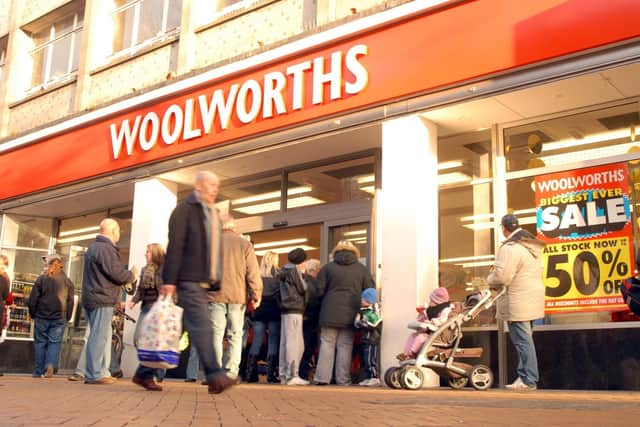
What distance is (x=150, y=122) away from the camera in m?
13.7

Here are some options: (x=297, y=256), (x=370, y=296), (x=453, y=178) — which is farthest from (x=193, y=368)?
(x=453, y=178)

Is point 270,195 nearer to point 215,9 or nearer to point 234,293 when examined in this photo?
point 215,9

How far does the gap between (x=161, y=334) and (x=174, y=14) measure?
9.79 meters

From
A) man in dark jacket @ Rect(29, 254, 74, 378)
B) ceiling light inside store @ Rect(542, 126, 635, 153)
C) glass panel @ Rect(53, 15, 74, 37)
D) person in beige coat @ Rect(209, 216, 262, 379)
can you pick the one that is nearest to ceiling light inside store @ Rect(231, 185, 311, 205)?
man in dark jacket @ Rect(29, 254, 74, 378)

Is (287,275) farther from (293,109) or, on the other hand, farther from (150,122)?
(150,122)

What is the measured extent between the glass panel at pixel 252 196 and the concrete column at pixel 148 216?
936 millimetres

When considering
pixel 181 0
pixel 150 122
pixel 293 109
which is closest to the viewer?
pixel 293 109

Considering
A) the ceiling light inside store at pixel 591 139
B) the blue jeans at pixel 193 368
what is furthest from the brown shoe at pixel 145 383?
the ceiling light inside store at pixel 591 139

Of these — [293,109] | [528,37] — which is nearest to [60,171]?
[293,109]

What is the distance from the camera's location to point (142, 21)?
51.6 feet

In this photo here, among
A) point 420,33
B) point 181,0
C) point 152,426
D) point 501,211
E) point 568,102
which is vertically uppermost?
point 181,0

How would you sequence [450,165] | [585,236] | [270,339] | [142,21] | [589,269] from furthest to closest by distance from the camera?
[142,21] → [450,165] → [270,339] → [585,236] → [589,269]

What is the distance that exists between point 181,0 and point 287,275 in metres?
7.03

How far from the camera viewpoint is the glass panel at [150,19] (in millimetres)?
15273
